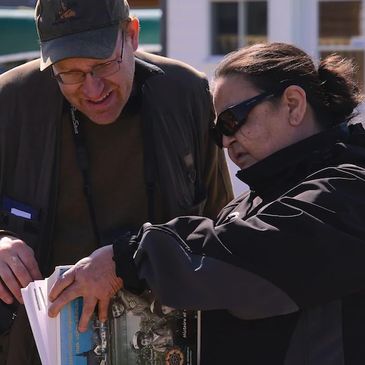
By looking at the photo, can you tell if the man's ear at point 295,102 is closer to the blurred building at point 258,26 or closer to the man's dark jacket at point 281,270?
the man's dark jacket at point 281,270

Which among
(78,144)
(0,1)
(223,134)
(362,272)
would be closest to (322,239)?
(362,272)

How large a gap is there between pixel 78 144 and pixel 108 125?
11cm

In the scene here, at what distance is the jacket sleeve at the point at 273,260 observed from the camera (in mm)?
1990

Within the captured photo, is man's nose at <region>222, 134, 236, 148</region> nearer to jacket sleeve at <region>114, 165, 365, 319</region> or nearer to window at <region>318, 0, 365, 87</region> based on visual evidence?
jacket sleeve at <region>114, 165, 365, 319</region>

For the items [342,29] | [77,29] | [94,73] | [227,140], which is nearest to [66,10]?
[77,29]

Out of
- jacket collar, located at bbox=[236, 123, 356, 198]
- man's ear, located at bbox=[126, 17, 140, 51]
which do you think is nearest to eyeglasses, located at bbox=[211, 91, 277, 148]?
jacket collar, located at bbox=[236, 123, 356, 198]

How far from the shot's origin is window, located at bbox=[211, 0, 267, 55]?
8.39 meters

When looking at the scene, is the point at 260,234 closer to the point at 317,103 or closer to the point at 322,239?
the point at 322,239

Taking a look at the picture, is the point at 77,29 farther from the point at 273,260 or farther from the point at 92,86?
the point at 273,260

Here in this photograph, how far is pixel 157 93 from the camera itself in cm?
291

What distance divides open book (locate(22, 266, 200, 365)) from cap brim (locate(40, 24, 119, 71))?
66 centimetres

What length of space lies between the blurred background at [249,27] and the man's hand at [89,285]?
6.20 metres

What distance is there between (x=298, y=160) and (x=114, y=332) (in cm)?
56

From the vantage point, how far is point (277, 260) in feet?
6.55
